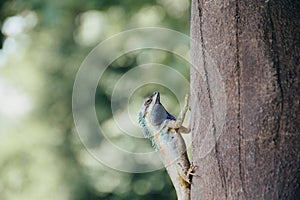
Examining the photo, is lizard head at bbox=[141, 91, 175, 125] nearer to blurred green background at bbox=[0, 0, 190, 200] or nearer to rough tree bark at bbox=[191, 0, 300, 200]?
rough tree bark at bbox=[191, 0, 300, 200]

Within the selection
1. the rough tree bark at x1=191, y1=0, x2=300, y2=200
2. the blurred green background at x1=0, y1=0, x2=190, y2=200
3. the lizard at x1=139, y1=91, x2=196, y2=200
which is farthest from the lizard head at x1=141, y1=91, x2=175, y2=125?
the blurred green background at x1=0, y1=0, x2=190, y2=200

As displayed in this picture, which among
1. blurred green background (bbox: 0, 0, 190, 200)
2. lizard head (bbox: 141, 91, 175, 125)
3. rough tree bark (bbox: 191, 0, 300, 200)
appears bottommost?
rough tree bark (bbox: 191, 0, 300, 200)

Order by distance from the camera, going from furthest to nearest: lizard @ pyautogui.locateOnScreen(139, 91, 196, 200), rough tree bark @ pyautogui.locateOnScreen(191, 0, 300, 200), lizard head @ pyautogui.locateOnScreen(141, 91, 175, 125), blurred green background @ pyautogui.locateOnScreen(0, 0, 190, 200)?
blurred green background @ pyautogui.locateOnScreen(0, 0, 190, 200)
lizard head @ pyautogui.locateOnScreen(141, 91, 175, 125)
lizard @ pyautogui.locateOnScreen(139, 91, 196, 200)
rough tree bark @ pyautogui.locateOnScreen(191, 0, 300, 200)

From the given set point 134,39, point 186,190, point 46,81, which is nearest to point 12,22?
point 134,39

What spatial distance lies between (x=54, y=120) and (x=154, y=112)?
4.92 meters

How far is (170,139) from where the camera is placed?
3014 mm

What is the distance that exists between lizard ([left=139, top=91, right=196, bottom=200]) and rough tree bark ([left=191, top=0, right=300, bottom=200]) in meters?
0.19

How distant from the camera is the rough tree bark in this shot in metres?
2.57

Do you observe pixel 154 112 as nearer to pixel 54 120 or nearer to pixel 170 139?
pixel 170 139

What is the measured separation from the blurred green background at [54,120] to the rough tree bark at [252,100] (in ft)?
14.6

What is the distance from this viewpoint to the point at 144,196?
294 inches

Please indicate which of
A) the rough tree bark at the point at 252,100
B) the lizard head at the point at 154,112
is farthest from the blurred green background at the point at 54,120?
the rough tree bark at the point at 252,100

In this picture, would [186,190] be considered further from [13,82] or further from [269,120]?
[13,82]

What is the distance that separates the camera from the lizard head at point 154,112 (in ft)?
10.2
